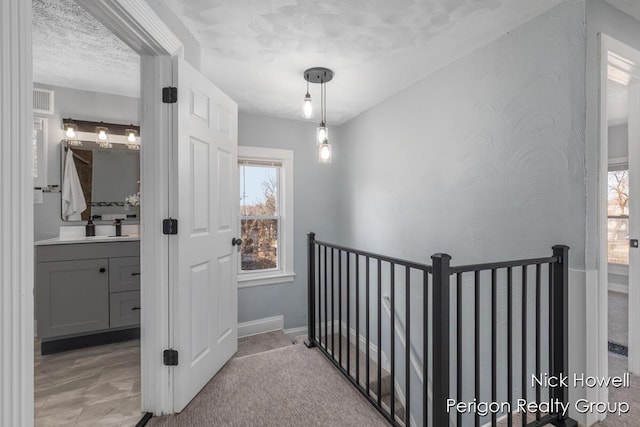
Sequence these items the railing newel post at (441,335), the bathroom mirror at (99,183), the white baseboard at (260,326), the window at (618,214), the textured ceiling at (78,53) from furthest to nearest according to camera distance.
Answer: the window at (618,214)
the white baseboard at (260,326)
the bathroom mirror at (99,183)
the textured ceiling at (78,53)
the railing newel post at (441,335)

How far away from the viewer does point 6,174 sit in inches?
30.4

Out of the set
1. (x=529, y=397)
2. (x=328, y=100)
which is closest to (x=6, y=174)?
(x=529, y=397)

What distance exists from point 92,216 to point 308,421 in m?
2.73

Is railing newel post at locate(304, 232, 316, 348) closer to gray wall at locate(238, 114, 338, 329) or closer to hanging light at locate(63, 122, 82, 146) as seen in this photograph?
gray wall at locate(238, 114, 338, 329)

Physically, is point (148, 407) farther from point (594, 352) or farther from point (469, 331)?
point (594, 352)

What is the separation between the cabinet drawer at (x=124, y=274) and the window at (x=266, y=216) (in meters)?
1.14

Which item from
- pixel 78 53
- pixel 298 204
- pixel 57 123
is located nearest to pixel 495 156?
pixel 298 204

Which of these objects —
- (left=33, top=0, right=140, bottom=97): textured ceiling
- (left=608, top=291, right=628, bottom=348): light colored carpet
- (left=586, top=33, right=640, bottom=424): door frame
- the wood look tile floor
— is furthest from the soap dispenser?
(left=608, top=291, right=628, bottom=348): light colored carpet

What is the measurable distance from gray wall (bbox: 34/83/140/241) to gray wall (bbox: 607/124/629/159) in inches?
262

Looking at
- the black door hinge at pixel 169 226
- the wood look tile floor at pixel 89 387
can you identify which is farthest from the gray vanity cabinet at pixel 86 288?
the black door hinge at pixel 169 226

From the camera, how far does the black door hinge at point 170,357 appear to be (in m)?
1.73

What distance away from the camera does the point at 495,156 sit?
80.7 inches

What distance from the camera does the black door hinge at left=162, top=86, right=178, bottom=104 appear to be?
1721 mm

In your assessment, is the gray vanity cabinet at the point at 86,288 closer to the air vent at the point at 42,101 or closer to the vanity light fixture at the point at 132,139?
the vanity light fixture at the point at 132,139
